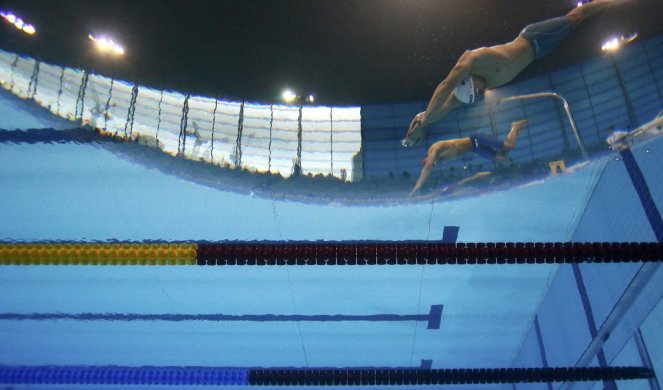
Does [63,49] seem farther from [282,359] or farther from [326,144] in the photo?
[282,359]

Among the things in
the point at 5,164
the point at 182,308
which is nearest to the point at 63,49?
the point at 5,164

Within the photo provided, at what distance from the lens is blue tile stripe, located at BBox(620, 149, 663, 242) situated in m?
3.64

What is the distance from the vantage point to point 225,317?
6883 mm

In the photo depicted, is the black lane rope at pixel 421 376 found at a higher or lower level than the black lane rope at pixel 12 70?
lower

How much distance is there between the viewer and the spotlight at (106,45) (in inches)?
155

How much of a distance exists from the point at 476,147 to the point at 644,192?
138 centimetres

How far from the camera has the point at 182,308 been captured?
6.67m

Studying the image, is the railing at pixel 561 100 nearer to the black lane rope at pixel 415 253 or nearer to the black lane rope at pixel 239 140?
the black lane rope at pixel 415 253

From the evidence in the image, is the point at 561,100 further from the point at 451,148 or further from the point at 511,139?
the point at 451,148

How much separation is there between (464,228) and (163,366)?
6.10 metres

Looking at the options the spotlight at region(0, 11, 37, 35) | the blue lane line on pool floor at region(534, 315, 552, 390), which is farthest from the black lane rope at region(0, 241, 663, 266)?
the blue lane line on pool floor at region(534, 315, 552, 390)

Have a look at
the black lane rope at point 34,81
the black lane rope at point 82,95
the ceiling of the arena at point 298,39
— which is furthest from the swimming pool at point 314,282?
the ceiling of the arena at point 298,39

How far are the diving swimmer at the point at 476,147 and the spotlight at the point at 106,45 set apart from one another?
2.84 m

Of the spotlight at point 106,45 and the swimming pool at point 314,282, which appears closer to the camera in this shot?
the spotlight at point 106,45
